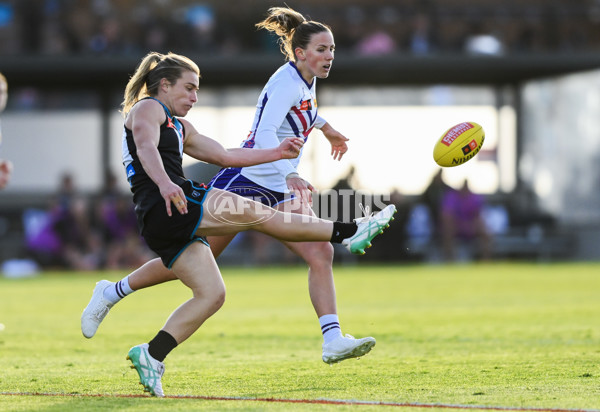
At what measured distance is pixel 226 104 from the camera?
84.9ft

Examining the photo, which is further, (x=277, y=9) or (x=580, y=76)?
(x=580, y=76)

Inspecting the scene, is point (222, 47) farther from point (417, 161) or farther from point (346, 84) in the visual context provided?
point (417, 161)

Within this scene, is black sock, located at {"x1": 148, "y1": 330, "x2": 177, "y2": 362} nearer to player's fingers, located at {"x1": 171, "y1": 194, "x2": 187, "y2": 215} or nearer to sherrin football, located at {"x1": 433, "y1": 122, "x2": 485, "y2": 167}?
player's fingers, located at {"x1": 171, "y1": 194, "x2": 187, "y2": 215}

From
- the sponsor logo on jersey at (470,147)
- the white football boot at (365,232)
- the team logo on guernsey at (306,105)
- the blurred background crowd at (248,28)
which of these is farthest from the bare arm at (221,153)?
the blurred background crowd at (248,28)

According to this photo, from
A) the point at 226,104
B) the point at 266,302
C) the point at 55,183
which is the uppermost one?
the point at 226,104

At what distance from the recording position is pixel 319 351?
7.64 meters

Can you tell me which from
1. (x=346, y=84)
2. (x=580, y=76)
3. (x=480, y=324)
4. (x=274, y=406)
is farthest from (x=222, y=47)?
(x=274, y=406)

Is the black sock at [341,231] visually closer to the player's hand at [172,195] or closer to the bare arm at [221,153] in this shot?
the bare arm at [221,153]

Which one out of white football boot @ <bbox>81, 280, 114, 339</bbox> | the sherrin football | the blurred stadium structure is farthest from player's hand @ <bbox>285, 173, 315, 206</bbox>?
the blurred stadium structure

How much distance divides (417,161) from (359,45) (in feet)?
11.2

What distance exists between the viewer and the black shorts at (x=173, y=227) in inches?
217

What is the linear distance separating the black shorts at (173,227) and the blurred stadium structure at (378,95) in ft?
56.6

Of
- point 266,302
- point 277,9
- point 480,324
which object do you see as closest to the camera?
point 277,9

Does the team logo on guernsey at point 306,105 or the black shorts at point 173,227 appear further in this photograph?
the team logo on guernsey at point 306,105
